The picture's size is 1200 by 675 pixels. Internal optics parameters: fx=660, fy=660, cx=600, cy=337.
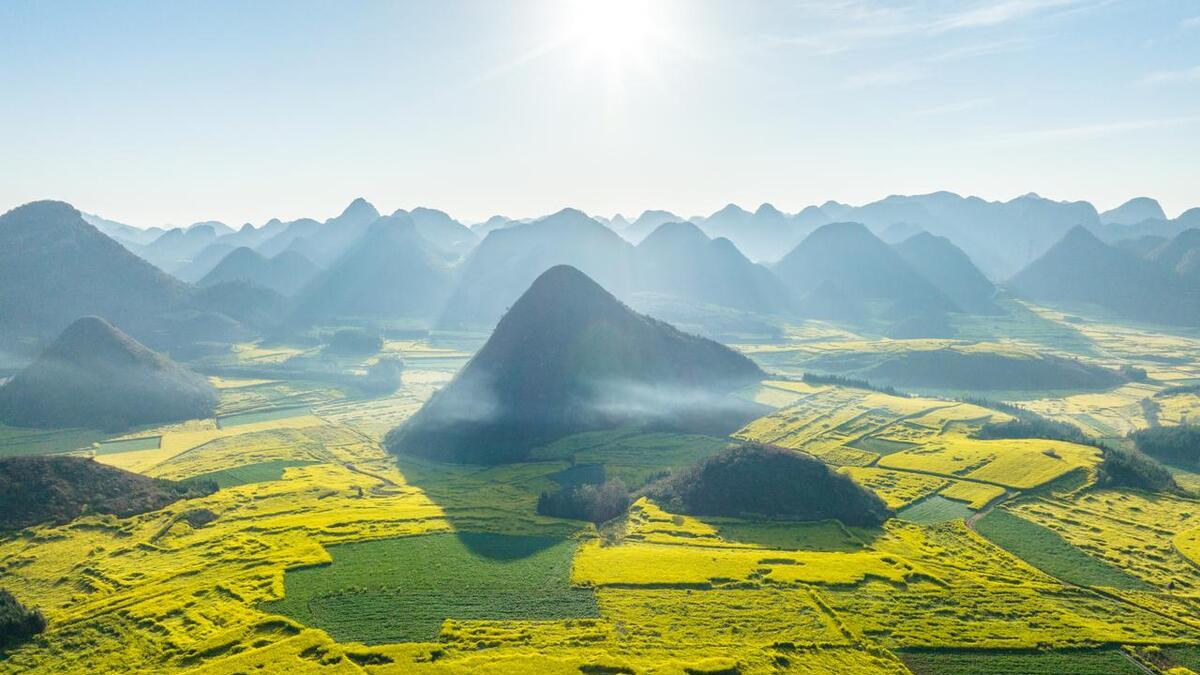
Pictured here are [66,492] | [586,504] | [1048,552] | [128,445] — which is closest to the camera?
[1048,552]

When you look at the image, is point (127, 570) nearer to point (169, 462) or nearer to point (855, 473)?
point (169, 462)

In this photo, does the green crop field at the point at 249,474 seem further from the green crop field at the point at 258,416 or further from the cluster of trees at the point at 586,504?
the cluster of trees at the point at 586,504

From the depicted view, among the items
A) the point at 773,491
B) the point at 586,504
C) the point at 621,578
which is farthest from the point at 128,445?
the point at 773,491

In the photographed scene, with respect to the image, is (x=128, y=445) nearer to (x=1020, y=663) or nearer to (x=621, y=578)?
(x=621, y=578)

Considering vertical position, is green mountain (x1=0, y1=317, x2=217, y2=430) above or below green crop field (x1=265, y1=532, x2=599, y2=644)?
above

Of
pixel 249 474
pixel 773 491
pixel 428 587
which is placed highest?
pixel 773 491

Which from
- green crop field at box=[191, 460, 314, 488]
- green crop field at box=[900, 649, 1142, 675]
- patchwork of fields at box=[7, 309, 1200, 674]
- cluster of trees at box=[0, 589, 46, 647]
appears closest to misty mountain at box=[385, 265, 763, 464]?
patchwork of fields at box=[7, 309, 1200, 674]

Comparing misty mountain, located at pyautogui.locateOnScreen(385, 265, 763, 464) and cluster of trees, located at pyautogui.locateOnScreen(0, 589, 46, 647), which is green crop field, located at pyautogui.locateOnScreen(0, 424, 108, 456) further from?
cluster of trees, located at pyautogui.locateOnScreen(0, 589, 46, 647)

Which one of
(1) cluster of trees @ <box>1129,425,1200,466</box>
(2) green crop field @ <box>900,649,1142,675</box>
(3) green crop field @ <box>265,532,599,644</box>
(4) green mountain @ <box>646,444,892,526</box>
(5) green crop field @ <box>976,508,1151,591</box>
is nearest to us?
(2) green crop field @ <box>900,649,1142,675</box>
